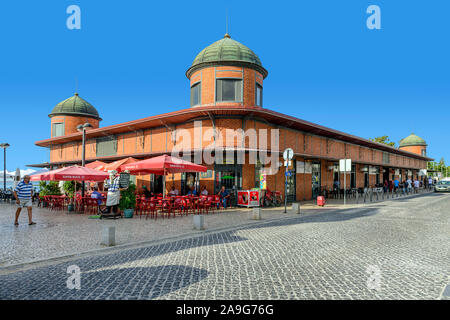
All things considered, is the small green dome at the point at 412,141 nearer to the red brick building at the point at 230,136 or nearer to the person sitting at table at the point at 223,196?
the red brick building at the point at 230,136

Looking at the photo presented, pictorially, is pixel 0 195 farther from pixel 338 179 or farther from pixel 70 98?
pixel 338 179

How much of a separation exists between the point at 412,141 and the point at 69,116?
197ft

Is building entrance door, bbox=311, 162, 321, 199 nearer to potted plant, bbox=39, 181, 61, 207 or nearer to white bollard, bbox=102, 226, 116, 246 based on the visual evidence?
potted plant, bbox=39, 181, 61, 207

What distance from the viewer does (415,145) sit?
2234 inches

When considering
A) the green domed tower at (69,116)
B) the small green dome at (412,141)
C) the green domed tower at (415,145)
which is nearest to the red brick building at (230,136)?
the green domed tower at (69,116)

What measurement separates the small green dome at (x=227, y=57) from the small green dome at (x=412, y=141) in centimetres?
4965

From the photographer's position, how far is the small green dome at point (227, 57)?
63.4ft

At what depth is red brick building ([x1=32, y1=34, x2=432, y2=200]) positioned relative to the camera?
17.7 m

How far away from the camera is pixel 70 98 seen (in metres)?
34.4

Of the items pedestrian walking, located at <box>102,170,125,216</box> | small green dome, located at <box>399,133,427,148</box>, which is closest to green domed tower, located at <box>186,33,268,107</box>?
pedestrian walking, located at <box>102,170,125,216</box>

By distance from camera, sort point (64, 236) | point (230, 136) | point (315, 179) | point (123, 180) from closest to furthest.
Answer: point (64, 236) < point (123, 180) < point (230, 136) < point (315, 179)

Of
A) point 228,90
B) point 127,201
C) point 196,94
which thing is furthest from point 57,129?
point 127,201

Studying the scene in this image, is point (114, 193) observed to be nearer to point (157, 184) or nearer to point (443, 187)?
point (157, 184)
